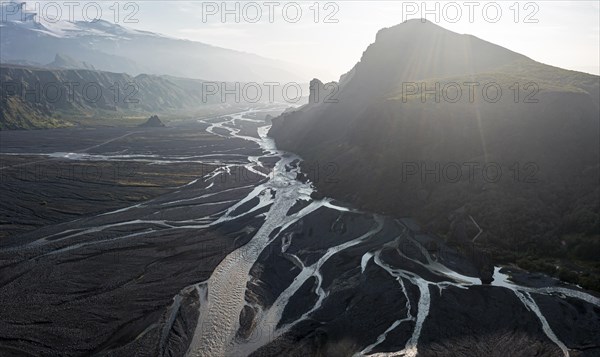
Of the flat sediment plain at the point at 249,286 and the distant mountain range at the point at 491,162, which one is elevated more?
the distant mountain range at the point at 491,162

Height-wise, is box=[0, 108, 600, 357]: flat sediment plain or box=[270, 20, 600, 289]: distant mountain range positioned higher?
box=[270, 20, 600, 289]: distant mountain range

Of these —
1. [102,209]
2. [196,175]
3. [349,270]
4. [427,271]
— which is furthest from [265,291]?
[196,175]

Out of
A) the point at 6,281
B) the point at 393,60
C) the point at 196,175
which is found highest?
the point at 393,60

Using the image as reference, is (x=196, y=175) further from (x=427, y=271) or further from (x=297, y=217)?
(x=427, y=271)

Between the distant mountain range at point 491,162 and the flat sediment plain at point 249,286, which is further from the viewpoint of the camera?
the distant mountain range at point 491,162

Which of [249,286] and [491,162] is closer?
[249,286]
